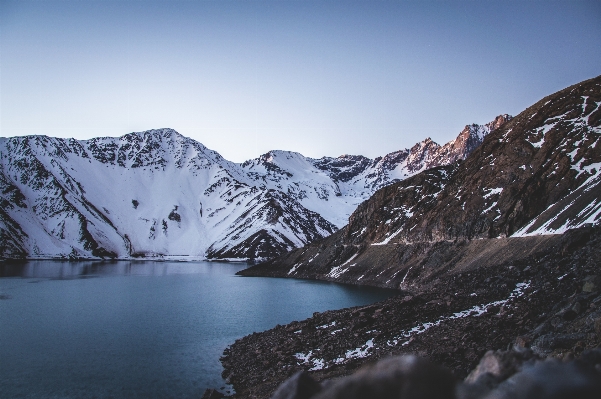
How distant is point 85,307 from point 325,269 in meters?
73.9

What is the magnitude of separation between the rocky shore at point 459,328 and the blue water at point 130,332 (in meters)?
5.32

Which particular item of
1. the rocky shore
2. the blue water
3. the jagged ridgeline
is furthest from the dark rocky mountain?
the blue water

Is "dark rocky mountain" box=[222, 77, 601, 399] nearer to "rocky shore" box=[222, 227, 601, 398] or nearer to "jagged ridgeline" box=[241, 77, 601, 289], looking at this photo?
"rocky shore" box=[222, 227, 601, 398]

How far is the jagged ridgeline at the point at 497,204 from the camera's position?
68.3 metres

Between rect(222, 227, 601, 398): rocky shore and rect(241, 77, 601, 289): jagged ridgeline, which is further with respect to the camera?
rect(241, 77, 601, 289): jagged ridgeline

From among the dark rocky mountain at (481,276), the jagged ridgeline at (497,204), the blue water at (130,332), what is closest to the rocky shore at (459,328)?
the dark rocky mountain at (481,276)

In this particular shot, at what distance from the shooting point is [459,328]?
3170 centimetres

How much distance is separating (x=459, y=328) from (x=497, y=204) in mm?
59196

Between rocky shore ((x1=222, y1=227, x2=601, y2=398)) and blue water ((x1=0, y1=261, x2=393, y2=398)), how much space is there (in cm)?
532

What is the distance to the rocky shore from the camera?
24.1 meters

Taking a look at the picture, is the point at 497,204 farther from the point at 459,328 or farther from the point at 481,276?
the point at 459,328

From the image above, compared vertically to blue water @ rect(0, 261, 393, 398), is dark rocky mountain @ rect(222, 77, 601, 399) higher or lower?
higher

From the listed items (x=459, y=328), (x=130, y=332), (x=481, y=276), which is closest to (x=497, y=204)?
(x=481, y=276)

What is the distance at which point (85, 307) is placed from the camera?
231 ft
